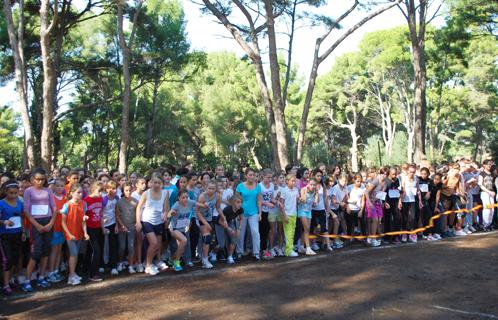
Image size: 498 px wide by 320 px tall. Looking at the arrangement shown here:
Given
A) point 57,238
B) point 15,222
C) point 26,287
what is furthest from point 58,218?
point 26,287

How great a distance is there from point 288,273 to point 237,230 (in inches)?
60.4

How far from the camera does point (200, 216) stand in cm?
799

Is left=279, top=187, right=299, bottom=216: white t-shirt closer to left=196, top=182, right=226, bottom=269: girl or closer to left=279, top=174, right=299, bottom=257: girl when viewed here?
left=279, top=174, right=299, bottom=257: girl

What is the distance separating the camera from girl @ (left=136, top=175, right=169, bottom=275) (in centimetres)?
750

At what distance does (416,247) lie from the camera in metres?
9.79

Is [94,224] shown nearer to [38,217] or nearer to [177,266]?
[38,217]

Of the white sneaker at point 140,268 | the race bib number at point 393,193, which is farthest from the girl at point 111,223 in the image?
the race bib number at point 393,193

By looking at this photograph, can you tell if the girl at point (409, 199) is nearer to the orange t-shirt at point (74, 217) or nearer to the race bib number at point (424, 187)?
the race bib number at point (424, 187)

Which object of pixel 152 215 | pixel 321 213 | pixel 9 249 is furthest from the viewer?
pixel 321 213

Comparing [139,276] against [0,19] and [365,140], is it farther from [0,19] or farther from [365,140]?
[365,140]

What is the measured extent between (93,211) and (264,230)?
336 centimetres

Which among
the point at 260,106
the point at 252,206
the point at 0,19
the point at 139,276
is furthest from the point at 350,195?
the point at 260,106

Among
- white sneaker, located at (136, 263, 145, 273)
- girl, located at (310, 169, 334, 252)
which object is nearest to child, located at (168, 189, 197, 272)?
white sneaker, located at (136, 263, 145, 273)

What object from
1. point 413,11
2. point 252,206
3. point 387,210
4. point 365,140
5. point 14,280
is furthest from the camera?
point 365,140
